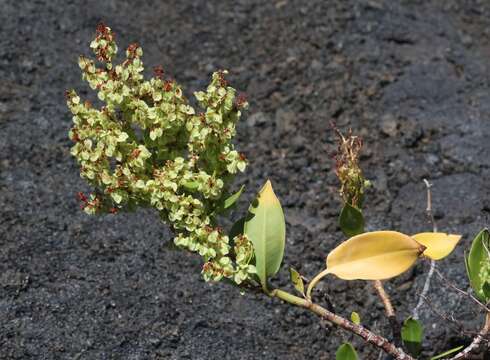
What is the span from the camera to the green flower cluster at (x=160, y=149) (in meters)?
1.44

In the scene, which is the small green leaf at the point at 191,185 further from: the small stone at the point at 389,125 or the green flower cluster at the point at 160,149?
the small stone at the point at 389,125

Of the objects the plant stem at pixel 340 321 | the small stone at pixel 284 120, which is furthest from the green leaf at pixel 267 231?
the small stone at pixel 284 120

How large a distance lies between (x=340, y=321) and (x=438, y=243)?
0.25 meters

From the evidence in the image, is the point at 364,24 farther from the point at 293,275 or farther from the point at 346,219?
the point at 293,275

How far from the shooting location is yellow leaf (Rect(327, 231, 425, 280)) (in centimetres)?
156

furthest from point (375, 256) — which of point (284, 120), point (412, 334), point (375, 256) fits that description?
point (284, 120)

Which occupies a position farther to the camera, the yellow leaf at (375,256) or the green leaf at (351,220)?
the green leaf at (351,220)

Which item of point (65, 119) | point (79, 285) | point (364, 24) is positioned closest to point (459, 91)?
point (364, 24)

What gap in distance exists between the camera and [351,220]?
1691mm

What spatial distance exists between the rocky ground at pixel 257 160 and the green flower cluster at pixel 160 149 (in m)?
0.15

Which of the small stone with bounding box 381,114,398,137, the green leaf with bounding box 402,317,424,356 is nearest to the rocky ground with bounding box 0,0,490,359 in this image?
the small stone with bounding box 381,114,398,137

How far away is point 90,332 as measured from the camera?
6.35ft

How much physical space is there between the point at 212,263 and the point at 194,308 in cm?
62

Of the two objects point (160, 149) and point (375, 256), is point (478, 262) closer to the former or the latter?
point (375, 256)
